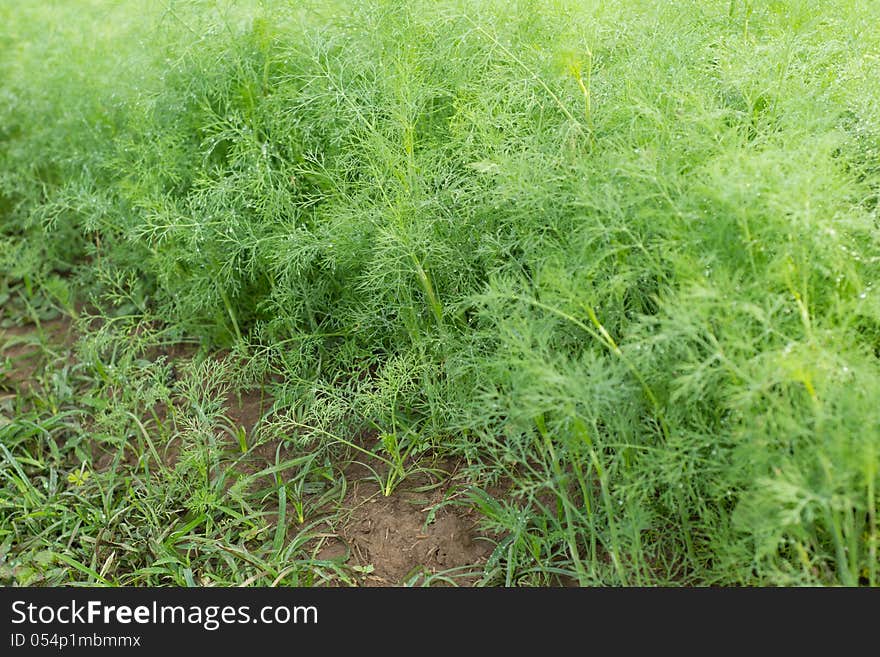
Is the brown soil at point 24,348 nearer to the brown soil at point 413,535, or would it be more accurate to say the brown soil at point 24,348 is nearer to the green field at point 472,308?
the green field at point 472,308

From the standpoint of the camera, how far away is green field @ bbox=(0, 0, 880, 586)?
2.25m

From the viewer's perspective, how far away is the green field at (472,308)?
2.25 meters

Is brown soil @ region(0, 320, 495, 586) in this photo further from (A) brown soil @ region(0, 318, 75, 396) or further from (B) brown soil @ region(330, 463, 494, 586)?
(A) brown soil @ region(0, 318, 75, 396)

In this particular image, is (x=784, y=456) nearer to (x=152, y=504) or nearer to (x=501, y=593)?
(x=501, y=593)

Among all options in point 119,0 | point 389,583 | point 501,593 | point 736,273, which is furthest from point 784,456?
point 119,0

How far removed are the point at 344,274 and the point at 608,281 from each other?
1.28m

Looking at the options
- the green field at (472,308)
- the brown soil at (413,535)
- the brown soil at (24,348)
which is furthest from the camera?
the brown soil at (24,348)

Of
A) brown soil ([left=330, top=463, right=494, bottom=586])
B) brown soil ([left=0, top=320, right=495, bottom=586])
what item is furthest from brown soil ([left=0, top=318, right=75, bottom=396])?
brown soil ([left=330, top=463, right=494, bottom=586])

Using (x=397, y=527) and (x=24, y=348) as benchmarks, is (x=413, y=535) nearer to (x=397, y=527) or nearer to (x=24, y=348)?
(x=397, y=527)

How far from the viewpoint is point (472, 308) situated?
126 inches

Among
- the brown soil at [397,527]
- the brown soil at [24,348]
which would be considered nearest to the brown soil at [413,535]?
the brown soil at [397,527]

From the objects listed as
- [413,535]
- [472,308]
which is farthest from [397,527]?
[472,308]

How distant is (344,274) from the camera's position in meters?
3.43

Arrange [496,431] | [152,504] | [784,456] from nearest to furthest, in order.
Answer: [784,456] → [496,431] → [152,504]
